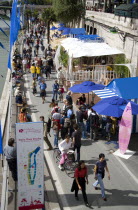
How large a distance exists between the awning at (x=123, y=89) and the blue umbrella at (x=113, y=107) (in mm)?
540

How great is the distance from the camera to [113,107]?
11555 mm

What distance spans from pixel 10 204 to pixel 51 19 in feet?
123

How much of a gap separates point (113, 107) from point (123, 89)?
4.68 ft

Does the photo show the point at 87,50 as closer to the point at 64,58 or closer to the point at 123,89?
the point at 64,58

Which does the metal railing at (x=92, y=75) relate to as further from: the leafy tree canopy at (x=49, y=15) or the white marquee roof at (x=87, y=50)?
the leafy tree canopy at (x=49, y=15)

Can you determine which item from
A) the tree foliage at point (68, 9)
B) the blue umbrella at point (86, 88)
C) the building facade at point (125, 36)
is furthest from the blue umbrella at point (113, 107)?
the tree foliage at point (68, 9)

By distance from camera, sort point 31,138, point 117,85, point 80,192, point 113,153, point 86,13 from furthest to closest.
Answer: point 86,13, point 117,85, point 113,153, point 80,192, point 31,138

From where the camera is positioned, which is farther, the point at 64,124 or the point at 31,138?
the point at 64,124

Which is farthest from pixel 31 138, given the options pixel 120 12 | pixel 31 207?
pixel 120 12

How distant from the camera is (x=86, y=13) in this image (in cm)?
4019

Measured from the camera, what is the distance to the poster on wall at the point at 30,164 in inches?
273

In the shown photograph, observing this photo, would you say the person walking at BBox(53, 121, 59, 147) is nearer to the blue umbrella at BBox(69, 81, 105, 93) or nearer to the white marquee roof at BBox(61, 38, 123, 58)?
the blue umbrella at BBox(69, 81, 105, 93)

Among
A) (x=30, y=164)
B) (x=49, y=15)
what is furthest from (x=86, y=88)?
(x=49, y=15)

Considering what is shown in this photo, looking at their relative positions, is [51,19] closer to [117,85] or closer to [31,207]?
[117,85]
